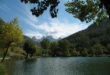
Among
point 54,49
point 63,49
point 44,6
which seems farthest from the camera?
point 54,49

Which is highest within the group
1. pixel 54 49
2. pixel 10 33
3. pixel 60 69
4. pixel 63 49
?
pixel 54 49

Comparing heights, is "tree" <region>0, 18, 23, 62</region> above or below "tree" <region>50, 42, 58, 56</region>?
below

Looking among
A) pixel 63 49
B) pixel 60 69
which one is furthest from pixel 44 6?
pixel 63 49

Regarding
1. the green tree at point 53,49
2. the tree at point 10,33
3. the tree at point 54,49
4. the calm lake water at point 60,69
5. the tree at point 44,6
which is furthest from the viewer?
the green tree at point 53,49

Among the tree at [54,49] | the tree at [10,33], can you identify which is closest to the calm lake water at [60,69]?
the tree at [10,33]

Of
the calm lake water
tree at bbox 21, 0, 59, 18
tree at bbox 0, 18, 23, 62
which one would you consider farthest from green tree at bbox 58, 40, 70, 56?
tree at bbox 21, 0, 59, 18

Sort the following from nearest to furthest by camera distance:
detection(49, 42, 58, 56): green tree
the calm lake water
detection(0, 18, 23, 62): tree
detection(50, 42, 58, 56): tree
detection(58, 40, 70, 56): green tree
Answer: the calm lake water, detection(0, 18, 23, 62): tree, detection(58, 40, 70, 56): green tree, detection(50, 42, 58, 56): tree, detection(49, 42, 58, 56): green tree

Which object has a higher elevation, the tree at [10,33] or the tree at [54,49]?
the tree at [54,49]

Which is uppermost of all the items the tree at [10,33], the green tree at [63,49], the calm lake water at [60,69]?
the green tree at [63,49]

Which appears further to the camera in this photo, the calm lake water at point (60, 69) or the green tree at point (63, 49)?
the green tree at point (63, 49)

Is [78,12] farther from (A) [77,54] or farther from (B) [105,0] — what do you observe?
(A) [77,54]

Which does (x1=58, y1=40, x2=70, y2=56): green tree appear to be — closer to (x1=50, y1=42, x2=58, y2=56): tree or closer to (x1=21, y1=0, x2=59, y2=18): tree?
(x1=50, y1=42, x2=58, y2=56): tree

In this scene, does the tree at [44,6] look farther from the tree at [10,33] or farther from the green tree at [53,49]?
the green tree at [53,49]

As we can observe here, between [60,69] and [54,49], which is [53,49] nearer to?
[54,49]
